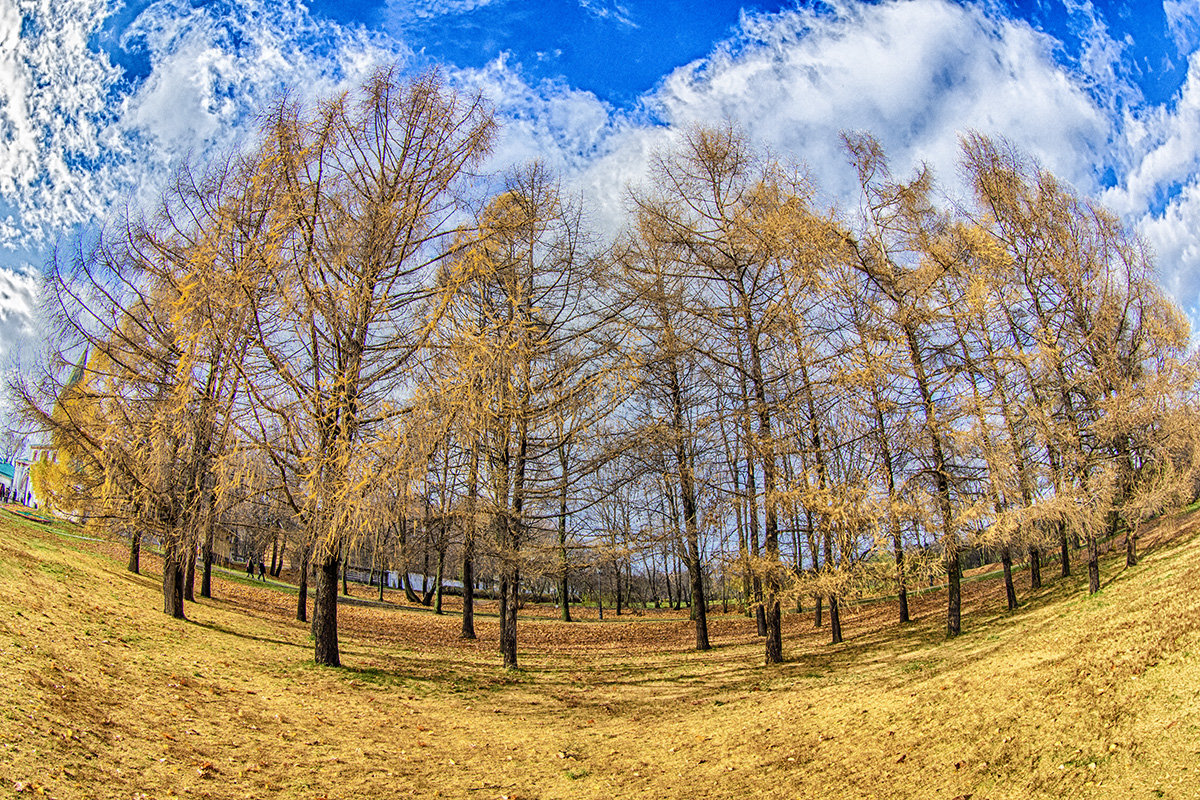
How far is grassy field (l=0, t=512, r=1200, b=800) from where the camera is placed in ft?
14.6

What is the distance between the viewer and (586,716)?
8883mm

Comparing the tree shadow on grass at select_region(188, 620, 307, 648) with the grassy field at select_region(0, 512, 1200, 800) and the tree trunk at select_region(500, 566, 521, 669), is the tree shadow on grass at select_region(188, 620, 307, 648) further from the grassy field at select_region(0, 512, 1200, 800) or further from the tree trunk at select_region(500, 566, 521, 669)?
the tree trunk at select_region(500, 566, 521, 669)

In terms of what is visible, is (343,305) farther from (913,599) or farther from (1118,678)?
(913,599)

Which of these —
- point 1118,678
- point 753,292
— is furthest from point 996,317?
point 1118,678

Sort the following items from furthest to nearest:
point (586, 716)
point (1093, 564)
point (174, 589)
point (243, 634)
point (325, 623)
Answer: point (1093, 564)
point (243, 634)
point (174, 589)
point (325, 623)
point (586, 716)

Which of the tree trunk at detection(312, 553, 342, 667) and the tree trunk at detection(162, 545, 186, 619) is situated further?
the tree trunk at detection(162, 545, 186, 619)

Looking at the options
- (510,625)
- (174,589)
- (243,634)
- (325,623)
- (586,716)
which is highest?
(174,589)

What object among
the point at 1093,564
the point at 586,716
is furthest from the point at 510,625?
the point at 1093,564

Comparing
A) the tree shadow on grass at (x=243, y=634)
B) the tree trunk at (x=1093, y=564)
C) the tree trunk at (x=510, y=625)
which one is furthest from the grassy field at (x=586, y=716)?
the tree trunk at (x=1093, y=564)

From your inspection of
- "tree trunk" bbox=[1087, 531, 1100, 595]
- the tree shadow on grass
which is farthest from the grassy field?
"tree trunk" bbox=[1087, 531, 1100, 595]

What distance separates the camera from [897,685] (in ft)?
27.7

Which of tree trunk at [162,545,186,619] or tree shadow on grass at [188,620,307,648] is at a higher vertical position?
tree trunk at [162,545,186,619]

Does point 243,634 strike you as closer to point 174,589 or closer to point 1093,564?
point 174,589

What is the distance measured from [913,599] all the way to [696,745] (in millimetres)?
22889
